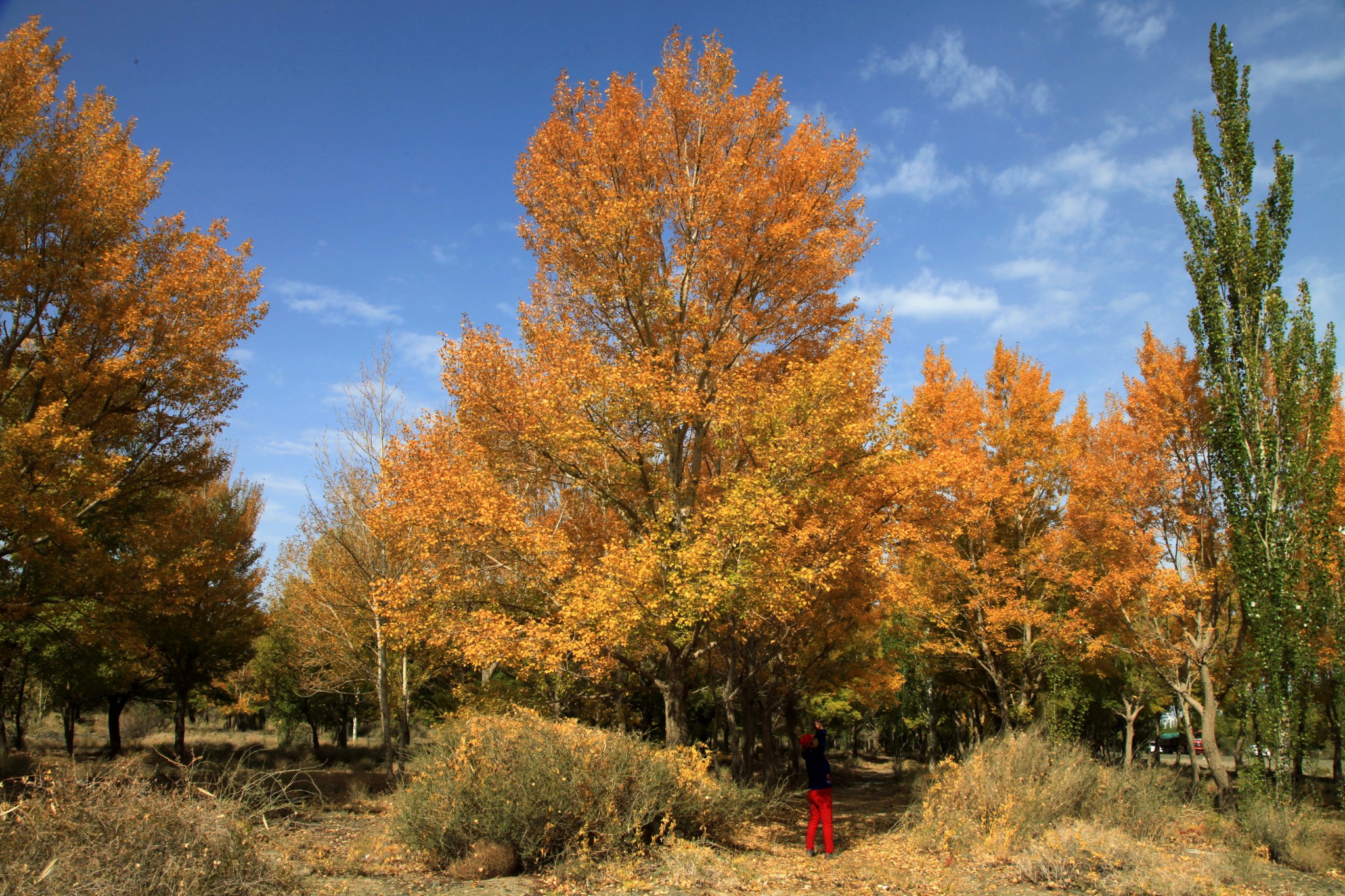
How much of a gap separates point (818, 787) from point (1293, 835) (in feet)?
22.2

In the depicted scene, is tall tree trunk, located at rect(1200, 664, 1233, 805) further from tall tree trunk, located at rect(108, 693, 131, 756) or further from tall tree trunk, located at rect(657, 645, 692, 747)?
tall tree trunk, located at rect(108, 693, 131, 756)

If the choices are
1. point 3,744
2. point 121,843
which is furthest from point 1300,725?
point 3,744

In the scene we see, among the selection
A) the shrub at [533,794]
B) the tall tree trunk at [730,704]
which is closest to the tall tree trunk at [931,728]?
the tall tree trunk at [730,704]

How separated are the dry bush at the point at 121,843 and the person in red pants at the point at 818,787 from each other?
19.9 ft

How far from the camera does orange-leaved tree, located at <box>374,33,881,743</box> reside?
31.0ft

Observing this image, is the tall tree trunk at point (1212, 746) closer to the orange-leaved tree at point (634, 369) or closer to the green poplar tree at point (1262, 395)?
the green poplar tree at point (1262, 395)

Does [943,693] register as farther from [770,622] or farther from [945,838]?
[945,838]

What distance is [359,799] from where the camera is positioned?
12.8 meters

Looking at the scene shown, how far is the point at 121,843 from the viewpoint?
4934mm

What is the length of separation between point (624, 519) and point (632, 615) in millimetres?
4355

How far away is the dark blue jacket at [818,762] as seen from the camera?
9.09 metres

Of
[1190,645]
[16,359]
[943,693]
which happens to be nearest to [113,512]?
[16,359]

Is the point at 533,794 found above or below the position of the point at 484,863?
above

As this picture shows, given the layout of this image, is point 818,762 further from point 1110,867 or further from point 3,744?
point 3,744
